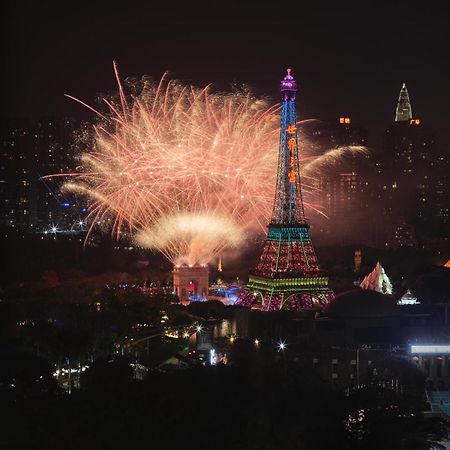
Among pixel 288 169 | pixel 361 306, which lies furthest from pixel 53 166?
pixel 361 306

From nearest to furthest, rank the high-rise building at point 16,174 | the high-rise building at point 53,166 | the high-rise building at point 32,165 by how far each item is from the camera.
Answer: the high-rise building at point 16,174 < the high-rise building at point 32,165 < the high-rise building at point 53,166

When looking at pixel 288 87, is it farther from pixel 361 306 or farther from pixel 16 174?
pixel 16 174

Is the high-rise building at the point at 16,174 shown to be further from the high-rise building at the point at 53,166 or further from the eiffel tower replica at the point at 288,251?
the eiffel tower replica at the point at 288,251

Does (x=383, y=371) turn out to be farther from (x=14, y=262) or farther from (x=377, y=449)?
(x=14, y=262)

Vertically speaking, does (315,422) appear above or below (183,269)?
below

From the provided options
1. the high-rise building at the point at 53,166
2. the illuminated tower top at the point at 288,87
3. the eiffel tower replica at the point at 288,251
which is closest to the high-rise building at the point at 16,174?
the high-rise building at the point at 53,166

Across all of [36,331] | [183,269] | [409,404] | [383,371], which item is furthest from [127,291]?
[409,404]

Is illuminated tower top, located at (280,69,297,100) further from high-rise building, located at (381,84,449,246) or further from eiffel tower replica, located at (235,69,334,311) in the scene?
high-rise building, located at (381,84,449,246)
